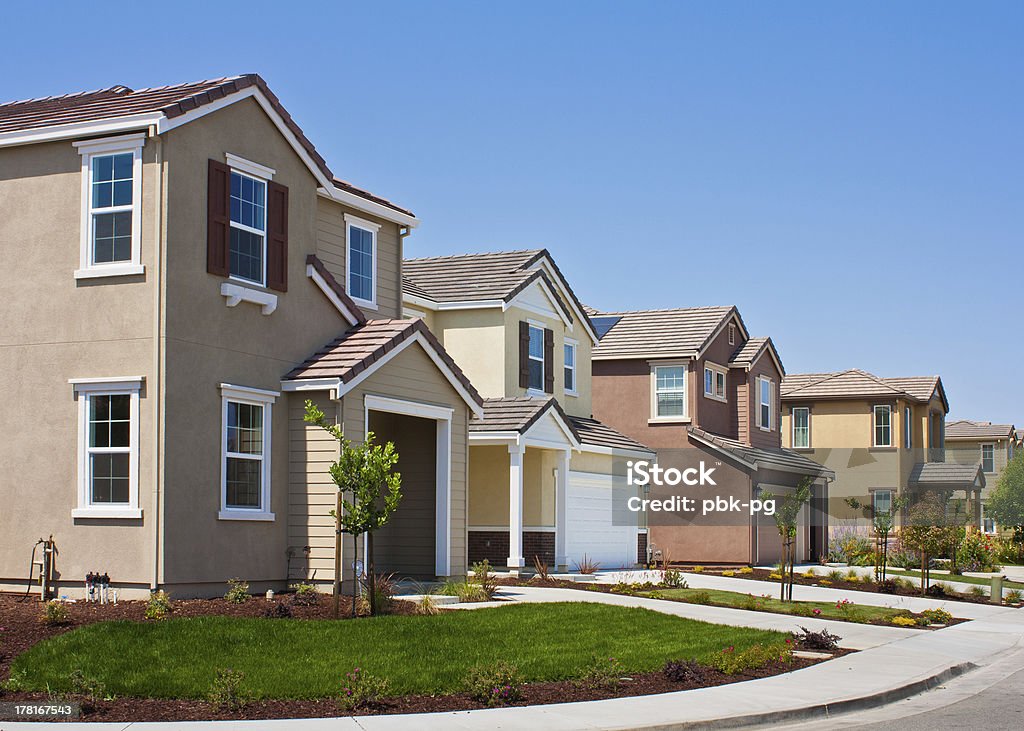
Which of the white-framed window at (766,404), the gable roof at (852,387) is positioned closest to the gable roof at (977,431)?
the gable roof at (852,387)

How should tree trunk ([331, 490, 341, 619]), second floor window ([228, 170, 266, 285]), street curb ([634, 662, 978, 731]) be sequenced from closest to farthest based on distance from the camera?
street curb ([634, 662, 978, 731]), tree trunk ([331, 490, 341, 619]), second floor window ([228, 170, 266, 285])

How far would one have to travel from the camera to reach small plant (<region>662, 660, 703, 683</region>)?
42.5ft

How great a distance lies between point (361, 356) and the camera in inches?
767

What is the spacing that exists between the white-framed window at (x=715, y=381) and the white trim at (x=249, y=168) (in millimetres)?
21240

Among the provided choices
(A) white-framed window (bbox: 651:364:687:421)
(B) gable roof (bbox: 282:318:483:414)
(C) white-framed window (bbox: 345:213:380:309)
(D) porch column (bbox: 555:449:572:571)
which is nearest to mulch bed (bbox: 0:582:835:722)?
(B) gable roof (bbox: 282:318:483:414)

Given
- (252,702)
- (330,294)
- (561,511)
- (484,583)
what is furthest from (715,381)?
(252,702)

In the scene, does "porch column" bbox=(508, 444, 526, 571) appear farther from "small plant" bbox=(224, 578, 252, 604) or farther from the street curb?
the street curb

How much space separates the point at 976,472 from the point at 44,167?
165 feet

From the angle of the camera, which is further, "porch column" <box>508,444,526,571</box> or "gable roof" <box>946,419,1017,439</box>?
"gable roof" <box>946,419,1017,439</box>

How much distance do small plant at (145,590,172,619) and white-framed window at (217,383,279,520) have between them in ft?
6.21

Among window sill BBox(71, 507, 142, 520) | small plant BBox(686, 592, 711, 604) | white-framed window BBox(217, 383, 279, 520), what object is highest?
white-framed window BBox(217, 383, 279, 520)

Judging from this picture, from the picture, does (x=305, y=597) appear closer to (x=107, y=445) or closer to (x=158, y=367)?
(x=107, y=445)

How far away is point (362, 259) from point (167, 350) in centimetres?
729

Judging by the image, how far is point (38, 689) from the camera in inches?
424
